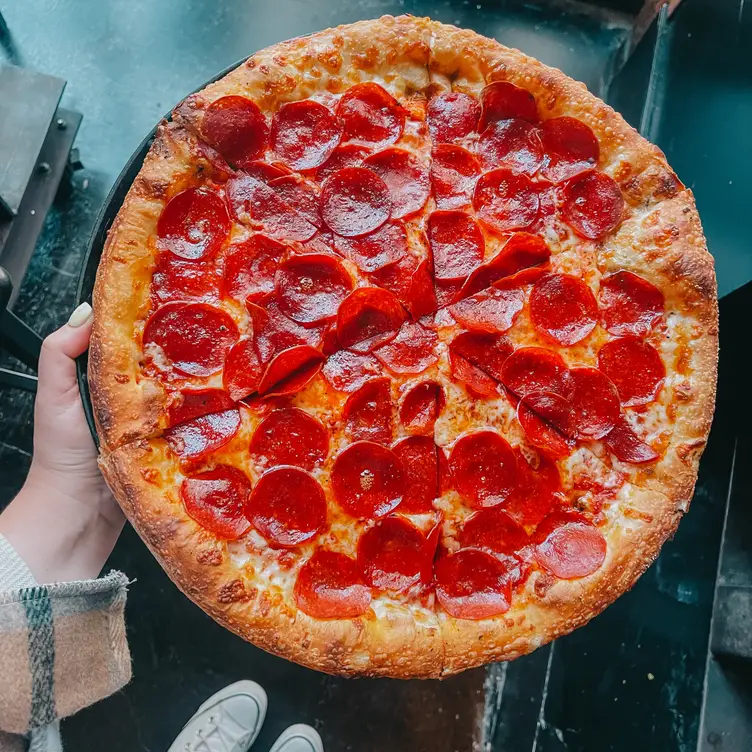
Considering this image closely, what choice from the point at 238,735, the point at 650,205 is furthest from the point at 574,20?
the point at 238,735

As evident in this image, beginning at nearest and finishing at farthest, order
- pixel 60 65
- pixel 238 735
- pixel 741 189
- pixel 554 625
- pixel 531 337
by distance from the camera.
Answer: pixel 554 625 < pixel 531 337 < pixel 741 189 < pixel 238 735 < pixel 60 65

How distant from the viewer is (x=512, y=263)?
2.50 m

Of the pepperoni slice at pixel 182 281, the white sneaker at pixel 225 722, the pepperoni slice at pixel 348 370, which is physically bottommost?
the white sneaker at pixel 225 722

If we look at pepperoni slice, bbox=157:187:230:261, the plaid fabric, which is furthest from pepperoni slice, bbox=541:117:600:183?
the plaid fabric

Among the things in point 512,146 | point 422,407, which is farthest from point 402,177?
point 422,407

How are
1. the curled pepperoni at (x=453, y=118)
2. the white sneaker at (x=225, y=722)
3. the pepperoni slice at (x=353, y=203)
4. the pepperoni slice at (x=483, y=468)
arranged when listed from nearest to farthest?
the pepperoni slice at (x=483, y=468) → the pepperoni slice at (x=353, y=203) → the curled pepperoni at (x=453, y=118) → the white sneaker at (x=225, y=722)

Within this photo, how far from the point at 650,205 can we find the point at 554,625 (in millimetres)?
Answer: 1563

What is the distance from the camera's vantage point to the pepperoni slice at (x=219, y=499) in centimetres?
225

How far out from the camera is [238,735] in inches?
129

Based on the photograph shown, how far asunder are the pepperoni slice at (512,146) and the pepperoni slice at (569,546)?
130 centimetres

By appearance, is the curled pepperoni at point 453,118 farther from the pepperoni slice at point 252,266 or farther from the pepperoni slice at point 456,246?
the pepperoni slice at point 252,266

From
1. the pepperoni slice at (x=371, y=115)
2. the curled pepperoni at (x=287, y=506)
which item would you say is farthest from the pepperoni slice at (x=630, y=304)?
the curled pepperoni at (x=287, y=506)

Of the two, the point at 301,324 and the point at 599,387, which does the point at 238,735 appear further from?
the point at 599,387

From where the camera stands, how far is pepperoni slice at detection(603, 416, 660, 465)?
7.86 feet
